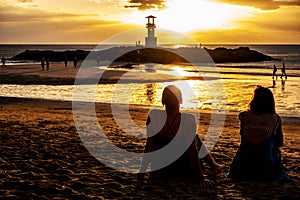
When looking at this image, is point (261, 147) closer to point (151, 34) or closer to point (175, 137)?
point (175, 137)

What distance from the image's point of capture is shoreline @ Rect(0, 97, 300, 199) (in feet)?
18.3

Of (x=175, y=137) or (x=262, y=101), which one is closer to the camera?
(x=262, y=101)

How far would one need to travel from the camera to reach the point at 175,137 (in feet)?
19.1

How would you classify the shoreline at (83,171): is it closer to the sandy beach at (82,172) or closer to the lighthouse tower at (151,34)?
the sandy beach at (82,172)

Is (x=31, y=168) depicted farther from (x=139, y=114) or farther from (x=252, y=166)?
(x=139, y=114)

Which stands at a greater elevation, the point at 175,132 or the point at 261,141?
the point at 175,132

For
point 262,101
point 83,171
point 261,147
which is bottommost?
point 83,171

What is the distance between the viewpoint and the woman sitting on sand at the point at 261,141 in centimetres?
582

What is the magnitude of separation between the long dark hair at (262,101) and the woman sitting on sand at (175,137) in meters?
0.95

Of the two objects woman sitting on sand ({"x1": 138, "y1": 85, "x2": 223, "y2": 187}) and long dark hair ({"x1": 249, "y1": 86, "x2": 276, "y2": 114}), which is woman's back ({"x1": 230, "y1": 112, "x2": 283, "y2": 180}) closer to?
long dark hair ({"x1": 249, "y1": 86, "x2": 276, "y2": 114})

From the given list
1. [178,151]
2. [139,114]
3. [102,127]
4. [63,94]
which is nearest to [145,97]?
[63,94]

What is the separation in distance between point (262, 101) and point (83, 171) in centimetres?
323

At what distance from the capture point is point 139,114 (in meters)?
15.1

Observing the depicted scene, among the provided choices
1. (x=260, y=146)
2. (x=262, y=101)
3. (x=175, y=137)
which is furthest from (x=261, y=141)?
(x=175, y=137)
